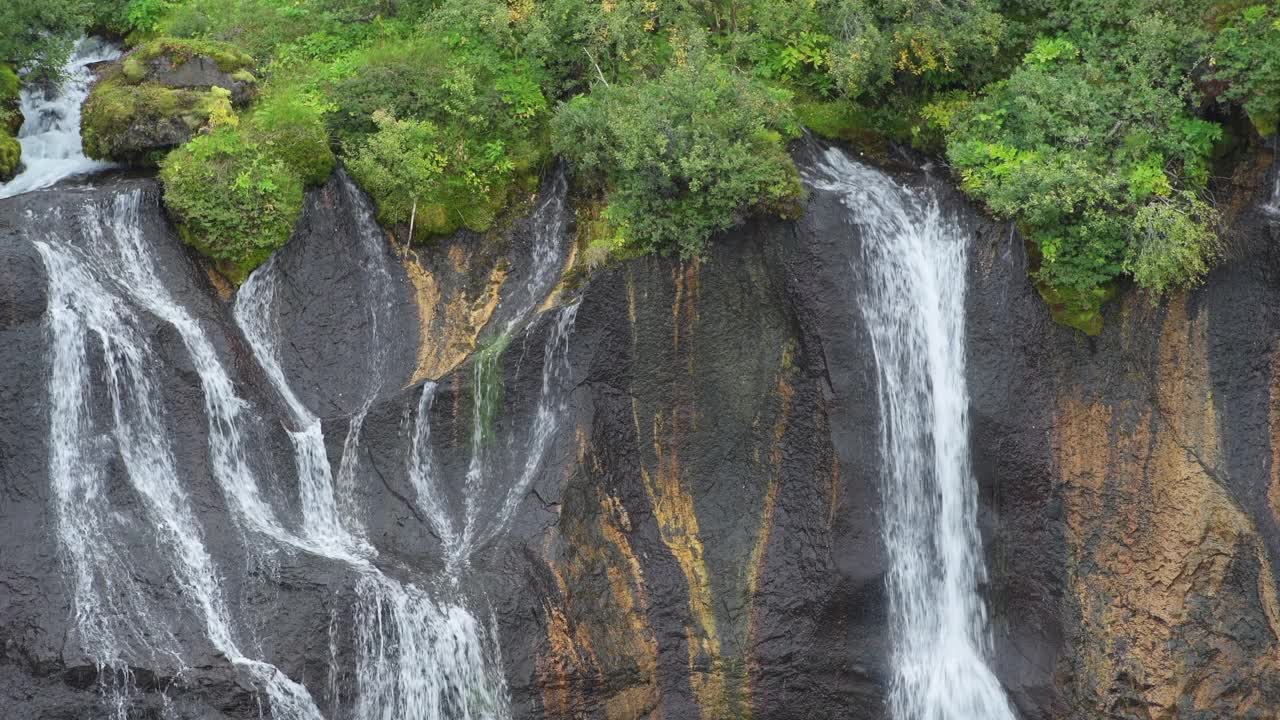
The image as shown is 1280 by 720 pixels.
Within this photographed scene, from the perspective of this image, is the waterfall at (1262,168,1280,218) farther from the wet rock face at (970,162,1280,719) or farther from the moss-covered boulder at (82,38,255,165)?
the moss-covered boulder at (82,38,255,165)

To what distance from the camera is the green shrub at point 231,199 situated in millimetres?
11859

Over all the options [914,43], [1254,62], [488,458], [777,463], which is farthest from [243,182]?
[1254,62]

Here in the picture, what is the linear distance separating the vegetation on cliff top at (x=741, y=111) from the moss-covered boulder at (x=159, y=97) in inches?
6.7

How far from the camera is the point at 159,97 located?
41.9 feet

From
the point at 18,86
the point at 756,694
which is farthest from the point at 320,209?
the point at 756,694

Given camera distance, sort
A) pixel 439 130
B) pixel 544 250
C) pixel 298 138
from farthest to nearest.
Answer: pixel 439 130, pixel 544 250, pixel 298 138

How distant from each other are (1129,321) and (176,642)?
9.70 metres

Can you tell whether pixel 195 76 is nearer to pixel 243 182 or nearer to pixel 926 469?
pixel 243 182

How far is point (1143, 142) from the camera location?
11672 mm

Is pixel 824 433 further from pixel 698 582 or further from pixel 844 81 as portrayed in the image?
pixel 844 81

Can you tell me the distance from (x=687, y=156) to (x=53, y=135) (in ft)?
24.2

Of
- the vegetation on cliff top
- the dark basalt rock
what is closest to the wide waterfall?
the vegetation on cliff top

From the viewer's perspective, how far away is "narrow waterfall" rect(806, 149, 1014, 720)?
12.1 metres

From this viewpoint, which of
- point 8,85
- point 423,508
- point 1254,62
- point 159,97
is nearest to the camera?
point 1254,62
